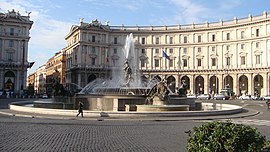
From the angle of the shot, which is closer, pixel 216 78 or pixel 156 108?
pixel 156 108

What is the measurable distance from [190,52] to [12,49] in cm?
5014

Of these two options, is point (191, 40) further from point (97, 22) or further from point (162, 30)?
point (97, 22)

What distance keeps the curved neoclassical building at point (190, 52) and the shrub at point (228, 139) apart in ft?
248

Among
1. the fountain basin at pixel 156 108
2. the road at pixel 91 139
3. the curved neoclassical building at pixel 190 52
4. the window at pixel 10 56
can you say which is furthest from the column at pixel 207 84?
the road at pixel 91 139

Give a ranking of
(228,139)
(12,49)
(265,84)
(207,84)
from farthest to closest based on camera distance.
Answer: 1. (207,84)
2. (12,49)
3. (265,84)
4. (228,139)

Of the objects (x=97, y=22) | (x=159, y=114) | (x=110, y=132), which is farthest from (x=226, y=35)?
(x=110, y=132)

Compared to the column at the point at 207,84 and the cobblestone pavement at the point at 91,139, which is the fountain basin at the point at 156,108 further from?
the column at the point at 207,84

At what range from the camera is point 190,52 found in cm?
9194

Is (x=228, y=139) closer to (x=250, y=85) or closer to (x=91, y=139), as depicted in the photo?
(x=91, y=139)

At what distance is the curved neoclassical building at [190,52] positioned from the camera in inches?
3152

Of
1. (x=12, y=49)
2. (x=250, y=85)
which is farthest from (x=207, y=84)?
(x=12, y=49)

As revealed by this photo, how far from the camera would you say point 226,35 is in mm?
85562

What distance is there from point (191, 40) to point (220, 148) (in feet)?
286

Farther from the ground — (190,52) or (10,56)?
(190,52)
